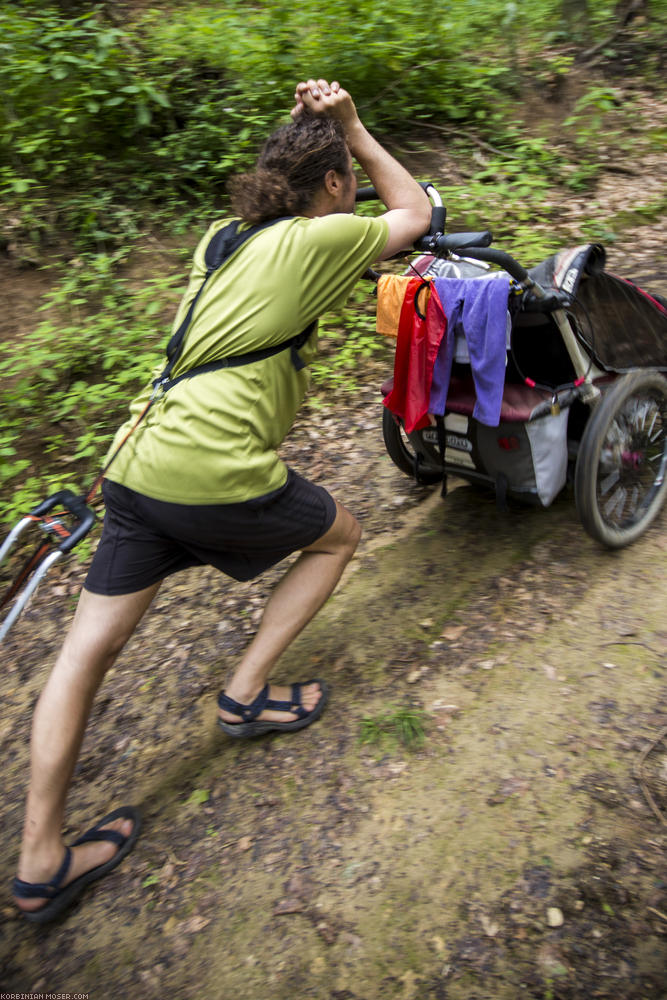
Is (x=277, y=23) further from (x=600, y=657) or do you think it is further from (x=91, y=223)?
(x=600, y=657)

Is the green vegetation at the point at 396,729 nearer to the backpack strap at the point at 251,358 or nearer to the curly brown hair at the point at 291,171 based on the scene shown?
the backpack strap at the point at 251,358

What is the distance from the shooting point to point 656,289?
5043 mm

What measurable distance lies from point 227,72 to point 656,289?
4544 mm

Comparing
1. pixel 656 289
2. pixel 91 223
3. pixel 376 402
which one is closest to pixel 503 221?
pixel 656 289

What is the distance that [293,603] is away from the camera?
8.39 ft

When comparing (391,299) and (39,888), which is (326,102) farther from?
(39,888)

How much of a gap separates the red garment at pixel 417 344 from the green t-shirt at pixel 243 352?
61 centimetres

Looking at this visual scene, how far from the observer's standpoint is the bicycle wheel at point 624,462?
285cm

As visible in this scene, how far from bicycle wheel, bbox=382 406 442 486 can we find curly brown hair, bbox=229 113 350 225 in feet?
4.72

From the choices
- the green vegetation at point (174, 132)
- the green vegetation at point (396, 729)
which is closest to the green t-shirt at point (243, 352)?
the green vegetation at point (396, 729)

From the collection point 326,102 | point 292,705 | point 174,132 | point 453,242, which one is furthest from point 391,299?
point 174,132

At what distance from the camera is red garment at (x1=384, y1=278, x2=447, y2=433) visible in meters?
2.73

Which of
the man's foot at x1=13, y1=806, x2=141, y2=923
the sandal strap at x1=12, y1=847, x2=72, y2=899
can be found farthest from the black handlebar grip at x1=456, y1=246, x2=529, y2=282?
the sandal strap at x1=12, y1=847, x2=72, y2=899

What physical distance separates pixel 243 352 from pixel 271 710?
1.38 meters
